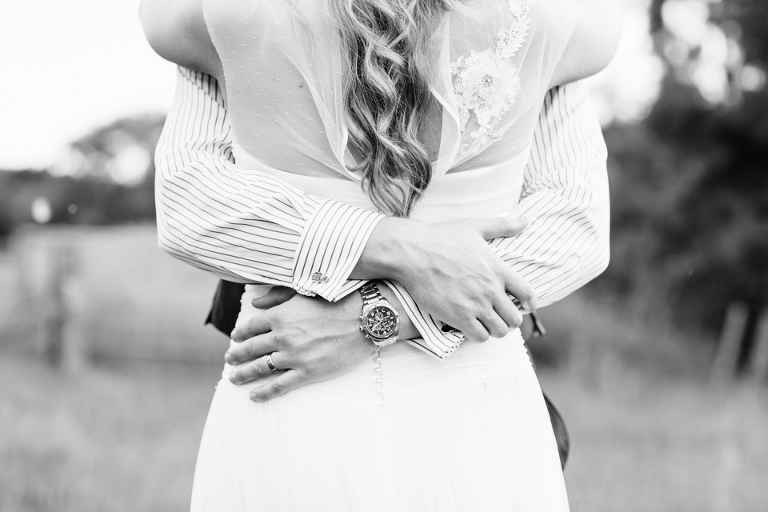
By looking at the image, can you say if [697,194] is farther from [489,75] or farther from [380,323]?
[380,323]

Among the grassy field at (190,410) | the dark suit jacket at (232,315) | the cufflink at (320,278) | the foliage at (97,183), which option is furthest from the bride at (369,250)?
the grassy field at (190,410)

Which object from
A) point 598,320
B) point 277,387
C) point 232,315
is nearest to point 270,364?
point 277,387

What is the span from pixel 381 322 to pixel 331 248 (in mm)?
147

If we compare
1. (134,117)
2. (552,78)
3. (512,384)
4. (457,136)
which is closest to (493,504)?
(512,384)

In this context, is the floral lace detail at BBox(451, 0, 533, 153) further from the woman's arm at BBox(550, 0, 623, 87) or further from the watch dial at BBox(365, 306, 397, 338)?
the watch dial at BBox(365, 306, 397, 338)

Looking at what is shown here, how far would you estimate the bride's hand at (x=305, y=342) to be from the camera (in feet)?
3.88

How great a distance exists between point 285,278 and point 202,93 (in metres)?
0.41

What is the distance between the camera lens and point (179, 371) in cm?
806

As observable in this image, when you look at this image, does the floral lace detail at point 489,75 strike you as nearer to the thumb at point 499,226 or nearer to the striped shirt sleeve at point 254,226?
the thumb at point 499,226

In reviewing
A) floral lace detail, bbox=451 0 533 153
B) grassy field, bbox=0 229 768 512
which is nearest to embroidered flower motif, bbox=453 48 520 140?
floral lace detail, bbox=451 0 533 153

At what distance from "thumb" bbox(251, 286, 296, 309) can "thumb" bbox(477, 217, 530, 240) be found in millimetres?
342

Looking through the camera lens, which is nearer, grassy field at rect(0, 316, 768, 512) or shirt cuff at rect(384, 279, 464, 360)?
→ shirt cuff at rect(384, 279, 464, 360)

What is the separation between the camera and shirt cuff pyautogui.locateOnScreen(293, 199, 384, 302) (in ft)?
3.87

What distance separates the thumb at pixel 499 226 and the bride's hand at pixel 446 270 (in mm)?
27
